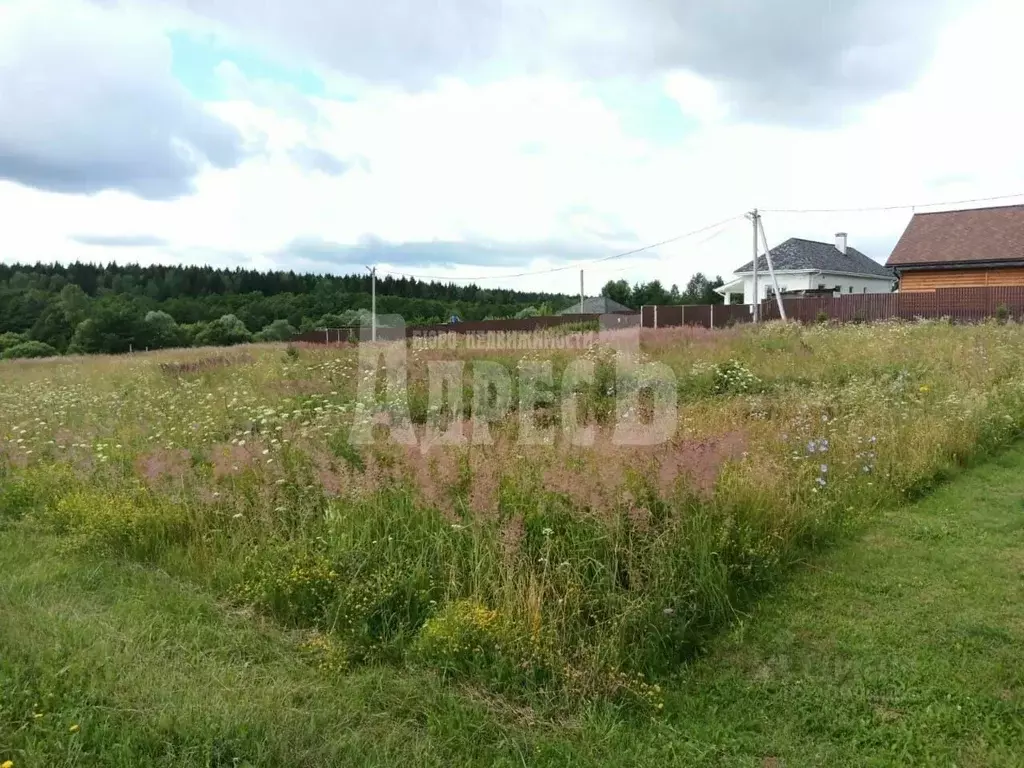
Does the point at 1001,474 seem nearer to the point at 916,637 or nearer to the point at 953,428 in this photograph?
the point at 953,428

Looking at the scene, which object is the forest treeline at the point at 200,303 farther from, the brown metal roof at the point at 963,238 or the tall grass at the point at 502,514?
the tall grass at the point at 502,514

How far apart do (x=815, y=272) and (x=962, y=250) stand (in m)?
10.1

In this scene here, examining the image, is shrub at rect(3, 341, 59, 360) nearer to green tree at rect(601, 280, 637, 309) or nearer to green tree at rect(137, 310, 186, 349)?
green tree at rect(137, 310, 186, 349)

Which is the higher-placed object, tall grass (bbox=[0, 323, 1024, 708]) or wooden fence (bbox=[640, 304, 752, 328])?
wooden fence (bbox=[640, 304, 752, 328])

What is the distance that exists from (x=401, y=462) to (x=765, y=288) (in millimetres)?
35433

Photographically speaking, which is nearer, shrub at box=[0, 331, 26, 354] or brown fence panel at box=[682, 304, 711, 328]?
brown fence panel at box=[682, 304, 711, 328]

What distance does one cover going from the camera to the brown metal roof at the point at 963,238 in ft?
77.8

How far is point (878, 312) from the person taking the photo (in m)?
21.0

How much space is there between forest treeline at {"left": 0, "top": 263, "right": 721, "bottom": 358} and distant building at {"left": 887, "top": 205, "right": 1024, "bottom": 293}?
22.4 metres

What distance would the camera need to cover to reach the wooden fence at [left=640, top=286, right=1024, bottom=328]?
19078mm

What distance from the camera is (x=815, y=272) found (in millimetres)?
34500

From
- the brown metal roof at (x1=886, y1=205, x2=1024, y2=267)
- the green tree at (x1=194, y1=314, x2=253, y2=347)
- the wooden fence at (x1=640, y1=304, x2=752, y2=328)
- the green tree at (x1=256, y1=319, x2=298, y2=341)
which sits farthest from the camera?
the green tree at (x1=194, y1=314, x2=253, y2=347)

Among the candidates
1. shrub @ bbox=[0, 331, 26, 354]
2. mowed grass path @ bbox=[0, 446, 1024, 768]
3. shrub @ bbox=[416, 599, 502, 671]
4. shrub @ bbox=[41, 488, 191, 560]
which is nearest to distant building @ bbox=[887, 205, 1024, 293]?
mowed grass path @ bbox=[0, 446, 1024, 768]

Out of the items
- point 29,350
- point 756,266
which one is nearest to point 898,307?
point 756,266
